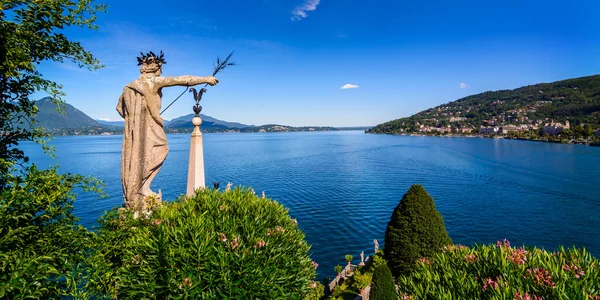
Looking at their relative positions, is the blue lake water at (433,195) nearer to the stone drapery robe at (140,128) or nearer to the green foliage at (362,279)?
the green foliage at (362,279)

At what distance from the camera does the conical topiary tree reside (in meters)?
13.8

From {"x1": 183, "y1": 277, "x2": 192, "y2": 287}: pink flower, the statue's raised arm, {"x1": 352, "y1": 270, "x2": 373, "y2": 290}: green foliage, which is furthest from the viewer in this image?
{"x1": 352, "y1": 270, "x2": 373, "y2": 290}: green foliage

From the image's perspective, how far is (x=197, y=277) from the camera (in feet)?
16.2

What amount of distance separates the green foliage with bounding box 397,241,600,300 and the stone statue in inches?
270

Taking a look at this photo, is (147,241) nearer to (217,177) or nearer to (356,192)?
(356,192)

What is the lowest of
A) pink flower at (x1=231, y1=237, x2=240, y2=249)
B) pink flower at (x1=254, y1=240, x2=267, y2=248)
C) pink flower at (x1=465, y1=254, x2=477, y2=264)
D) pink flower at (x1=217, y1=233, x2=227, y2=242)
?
pink flower at (x1=465, y1=254, x2=477, y2=264)

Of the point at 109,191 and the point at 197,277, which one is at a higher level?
the point at 197,277

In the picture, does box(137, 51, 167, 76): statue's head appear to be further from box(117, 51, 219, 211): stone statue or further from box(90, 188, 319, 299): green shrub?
box(90, 188, 319, 299): green shrub

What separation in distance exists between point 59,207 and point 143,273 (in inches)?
72.3

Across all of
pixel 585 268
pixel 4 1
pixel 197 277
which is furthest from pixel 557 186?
pixel 4 1

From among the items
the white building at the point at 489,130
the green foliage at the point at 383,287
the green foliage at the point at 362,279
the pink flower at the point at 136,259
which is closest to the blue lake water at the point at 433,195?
the green foliage at the point at 362,279

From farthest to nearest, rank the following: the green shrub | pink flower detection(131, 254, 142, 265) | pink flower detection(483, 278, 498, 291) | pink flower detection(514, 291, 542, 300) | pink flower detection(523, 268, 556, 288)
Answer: pink flower detection(131, 254, 142, 265) < the green shrub < pink flower detection(483, 278, 498, 291) < pink flower detection(523, 268, 556, 288) < pink flower detection(514, 291, 542, 300)

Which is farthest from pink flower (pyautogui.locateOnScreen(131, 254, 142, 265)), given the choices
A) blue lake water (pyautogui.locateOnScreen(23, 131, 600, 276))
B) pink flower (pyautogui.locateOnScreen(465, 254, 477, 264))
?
blue lake water (pyautogui.locateOnScreen(23, 131, 600, 276))

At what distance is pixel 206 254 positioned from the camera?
5012 millimetres
